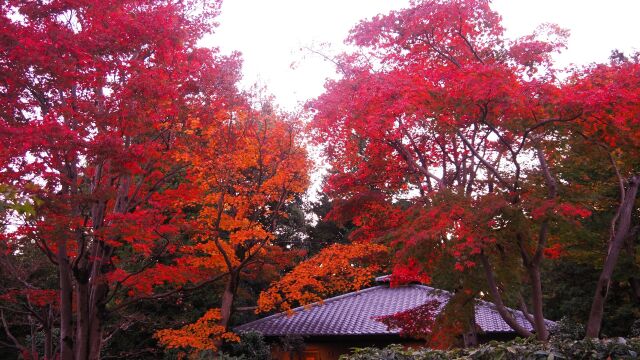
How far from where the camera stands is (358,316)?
15.1 meters

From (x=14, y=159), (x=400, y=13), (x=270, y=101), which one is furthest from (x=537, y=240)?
(x=14, y=159)

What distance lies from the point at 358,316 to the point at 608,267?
9114mm

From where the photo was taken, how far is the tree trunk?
6.90m

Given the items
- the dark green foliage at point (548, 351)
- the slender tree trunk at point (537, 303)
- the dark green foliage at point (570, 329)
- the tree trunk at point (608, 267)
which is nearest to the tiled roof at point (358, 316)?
the dark green foliage at point (570, 329)

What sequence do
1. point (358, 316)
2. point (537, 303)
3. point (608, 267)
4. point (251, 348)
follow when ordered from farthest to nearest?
point (358, 316), point (251, 348), point (537, 303), point (608, 267)

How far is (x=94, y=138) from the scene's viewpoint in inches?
288

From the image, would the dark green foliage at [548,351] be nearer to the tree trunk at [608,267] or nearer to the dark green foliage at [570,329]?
the tree trunk at [608,267]

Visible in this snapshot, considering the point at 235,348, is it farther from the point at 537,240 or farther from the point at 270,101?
the point at 537,240

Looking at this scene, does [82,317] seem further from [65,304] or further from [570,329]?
[570,329]

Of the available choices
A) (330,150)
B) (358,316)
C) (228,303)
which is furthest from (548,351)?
(358,316)

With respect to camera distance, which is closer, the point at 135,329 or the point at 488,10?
the point at 488,10

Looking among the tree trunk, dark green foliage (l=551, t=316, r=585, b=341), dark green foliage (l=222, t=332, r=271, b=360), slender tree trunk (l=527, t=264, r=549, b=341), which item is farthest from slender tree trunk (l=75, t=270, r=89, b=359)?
dark green foliage (l=551, t=316, r=585, b=341)

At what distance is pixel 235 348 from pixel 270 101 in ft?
25.0

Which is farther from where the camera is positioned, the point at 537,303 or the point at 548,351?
the point at 537,303
